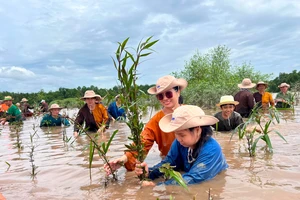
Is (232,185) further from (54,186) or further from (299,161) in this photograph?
(54,186)

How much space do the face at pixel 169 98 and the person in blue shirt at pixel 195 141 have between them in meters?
0.56

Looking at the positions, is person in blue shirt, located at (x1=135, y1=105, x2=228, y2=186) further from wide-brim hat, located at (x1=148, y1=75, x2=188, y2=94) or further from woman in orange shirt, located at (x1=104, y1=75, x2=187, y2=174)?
wide-brim hat, located at (x1=148, y1=75, x2=188, y2=94)

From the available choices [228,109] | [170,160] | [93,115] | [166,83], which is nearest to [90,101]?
[93,115]

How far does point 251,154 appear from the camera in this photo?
4621 mm

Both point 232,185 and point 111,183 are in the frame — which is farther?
point 111,183

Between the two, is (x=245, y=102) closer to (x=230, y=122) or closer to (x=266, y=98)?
(x=266, y=98)

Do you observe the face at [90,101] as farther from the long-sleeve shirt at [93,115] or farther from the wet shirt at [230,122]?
the wet shirt at [230,122]

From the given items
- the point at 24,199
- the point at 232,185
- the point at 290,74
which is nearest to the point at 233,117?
the point at 232,185

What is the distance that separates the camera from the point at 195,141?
3.29 meters

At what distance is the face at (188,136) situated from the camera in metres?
3.20

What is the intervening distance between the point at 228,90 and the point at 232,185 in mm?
15962

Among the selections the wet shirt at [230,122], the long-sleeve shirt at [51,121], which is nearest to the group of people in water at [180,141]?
the wet shirt at [230,122]

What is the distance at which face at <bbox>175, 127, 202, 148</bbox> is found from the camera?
126 inches

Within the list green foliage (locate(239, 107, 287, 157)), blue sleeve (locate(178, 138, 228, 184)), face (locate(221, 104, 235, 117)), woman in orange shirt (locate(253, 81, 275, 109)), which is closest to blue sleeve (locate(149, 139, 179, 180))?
blue sleeve (locate(178, 138, 228, 184))
